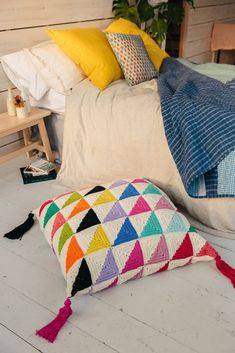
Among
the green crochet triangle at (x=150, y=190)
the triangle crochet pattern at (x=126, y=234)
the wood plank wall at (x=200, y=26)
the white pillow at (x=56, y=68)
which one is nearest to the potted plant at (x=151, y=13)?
the wood plank wall at (x=200, y=26)

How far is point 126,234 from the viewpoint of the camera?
1263mm

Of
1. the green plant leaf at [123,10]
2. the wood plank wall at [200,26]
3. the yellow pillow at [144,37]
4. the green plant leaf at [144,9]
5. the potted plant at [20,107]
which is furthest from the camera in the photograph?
the wood plank wall at [200,26]

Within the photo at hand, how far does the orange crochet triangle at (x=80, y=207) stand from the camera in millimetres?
1347

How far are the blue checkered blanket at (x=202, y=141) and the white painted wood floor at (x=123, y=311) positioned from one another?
11.5 inches

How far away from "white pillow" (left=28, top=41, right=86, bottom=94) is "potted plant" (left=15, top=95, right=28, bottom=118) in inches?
7.7

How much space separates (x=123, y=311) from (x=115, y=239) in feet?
0.82

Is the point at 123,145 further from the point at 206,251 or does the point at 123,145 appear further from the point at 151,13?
the point at 151,13

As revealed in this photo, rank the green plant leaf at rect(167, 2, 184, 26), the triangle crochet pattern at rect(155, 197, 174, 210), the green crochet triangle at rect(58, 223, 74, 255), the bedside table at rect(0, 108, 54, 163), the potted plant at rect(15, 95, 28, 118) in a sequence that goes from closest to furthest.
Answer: the green crochet triangle at rect(58, 223, 74, 255) → the triangle crochet pattern at rect(155, 197, 174, 210) → the bedside table at rect(0, 108, 54, 163) → the potted plant at rect(15, 95, 28, 118) → the green plant leaf at rect(167, 2, 184, 26)

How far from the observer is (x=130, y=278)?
4.14ft

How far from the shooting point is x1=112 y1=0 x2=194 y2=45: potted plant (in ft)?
9.23

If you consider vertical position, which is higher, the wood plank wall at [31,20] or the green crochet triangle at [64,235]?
the wood plank wall at [31,20]

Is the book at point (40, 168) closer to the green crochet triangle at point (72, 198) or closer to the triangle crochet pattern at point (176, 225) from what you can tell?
the green crochet triangle at point (72, 198)

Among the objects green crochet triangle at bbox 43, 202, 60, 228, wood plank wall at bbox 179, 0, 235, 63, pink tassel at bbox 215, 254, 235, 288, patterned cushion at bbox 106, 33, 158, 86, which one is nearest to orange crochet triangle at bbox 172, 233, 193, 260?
pink tassel at bbox 215, 254, 235, 288

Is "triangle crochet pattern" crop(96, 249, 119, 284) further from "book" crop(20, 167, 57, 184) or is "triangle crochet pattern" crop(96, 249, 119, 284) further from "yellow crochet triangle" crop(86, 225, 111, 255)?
"book" crop(20, 167, 57, 184)
